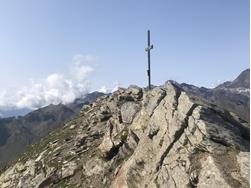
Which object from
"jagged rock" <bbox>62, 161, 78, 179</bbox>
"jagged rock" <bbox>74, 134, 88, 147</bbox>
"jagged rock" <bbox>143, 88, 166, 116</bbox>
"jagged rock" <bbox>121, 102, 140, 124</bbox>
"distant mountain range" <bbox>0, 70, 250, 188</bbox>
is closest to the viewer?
"distant mountain range" <bbox>0, 70, 250, 188</bbox>

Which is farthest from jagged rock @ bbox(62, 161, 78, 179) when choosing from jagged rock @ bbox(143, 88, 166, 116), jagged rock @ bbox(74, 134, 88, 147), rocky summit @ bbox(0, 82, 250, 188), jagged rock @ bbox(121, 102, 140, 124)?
jagged rock @ bbox(143, 88, 166, 116)

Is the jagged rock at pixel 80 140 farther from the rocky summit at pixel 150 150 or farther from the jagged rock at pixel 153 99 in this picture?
the jagged rock at pixel 153 99

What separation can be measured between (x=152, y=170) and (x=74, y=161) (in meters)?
17.0

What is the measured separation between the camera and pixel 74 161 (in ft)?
154

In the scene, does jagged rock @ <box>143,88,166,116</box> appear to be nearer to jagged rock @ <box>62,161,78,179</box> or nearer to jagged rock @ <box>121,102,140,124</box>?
jagged rock @ <box>121,102,140,124</box>

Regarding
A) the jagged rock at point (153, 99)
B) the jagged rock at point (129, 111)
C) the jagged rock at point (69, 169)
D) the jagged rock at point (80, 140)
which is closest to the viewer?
the jagged rock at point (153, 99)

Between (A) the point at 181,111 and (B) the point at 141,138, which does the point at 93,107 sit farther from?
(A) the point at 181,111

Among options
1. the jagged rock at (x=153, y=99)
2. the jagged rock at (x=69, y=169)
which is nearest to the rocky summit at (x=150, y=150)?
the jagged rock at (x=69, y=169)

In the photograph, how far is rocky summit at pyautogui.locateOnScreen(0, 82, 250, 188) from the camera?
27.4 m

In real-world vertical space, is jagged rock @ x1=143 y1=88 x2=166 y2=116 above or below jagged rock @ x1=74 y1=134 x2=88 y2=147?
above

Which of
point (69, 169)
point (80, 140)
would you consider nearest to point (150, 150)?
point (69, 169)

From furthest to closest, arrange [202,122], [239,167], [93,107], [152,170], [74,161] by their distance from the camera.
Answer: [93,107], [74,161], [152,170], [202,122], [239,167]

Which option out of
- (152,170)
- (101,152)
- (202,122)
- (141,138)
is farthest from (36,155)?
(202,122)

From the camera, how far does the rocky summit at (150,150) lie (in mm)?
27420
